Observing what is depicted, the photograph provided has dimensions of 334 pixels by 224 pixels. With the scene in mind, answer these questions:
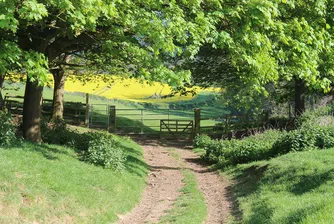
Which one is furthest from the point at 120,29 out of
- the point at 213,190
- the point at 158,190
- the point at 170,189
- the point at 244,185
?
the point at 244,185

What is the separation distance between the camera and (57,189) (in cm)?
968

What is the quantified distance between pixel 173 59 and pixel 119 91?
3630cm

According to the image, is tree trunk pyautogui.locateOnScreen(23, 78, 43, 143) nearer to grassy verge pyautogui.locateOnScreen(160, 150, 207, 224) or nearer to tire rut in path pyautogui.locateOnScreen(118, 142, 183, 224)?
tire rut in path pyautogui.locateOnScreen(118, 142, 183, 224)

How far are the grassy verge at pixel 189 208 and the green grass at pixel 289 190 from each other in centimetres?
99

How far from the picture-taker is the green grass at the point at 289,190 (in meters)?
8.05

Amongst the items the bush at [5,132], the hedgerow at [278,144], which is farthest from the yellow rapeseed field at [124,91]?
the bush at [5,132]

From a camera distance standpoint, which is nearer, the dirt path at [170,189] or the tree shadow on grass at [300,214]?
the tree shadow on grass at [300,214]

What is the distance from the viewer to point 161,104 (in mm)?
57750

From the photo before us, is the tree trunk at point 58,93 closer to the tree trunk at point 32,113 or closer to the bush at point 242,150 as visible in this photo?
the tree trunk at point 32,113

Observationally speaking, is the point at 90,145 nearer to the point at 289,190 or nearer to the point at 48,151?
the point at 48,151

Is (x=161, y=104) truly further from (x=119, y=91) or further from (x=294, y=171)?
(x=294, y=171)

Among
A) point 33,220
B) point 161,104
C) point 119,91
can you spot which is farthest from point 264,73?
point 119,91

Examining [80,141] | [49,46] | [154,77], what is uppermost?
[49,46]

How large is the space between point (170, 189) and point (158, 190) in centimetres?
46
